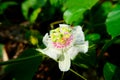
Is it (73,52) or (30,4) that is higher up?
(30,4)

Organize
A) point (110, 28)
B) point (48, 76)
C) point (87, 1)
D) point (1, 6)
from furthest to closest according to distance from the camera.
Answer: point (1, 6) → point (48, 76) → point (87, 1) → point (110, 28)

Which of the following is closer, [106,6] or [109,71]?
[109,71]

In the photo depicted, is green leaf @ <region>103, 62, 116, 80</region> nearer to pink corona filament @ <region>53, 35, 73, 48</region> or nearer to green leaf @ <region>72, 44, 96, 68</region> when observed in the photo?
green leaf @ <region>72, 44, 96, 68</region>

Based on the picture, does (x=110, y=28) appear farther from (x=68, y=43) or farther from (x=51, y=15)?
(x=51, y=15)

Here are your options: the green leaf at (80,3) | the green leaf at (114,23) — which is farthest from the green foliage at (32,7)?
the green leaf at (114,23)

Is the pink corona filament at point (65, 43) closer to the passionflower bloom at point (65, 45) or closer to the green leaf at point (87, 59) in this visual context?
the passionflower bloom at point (65, 45)

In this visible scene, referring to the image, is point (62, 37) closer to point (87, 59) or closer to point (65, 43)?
point (65, 43)

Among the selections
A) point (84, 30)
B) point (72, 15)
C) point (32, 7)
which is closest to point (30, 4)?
point (32, 7)

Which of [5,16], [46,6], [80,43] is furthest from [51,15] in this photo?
[80,43]
